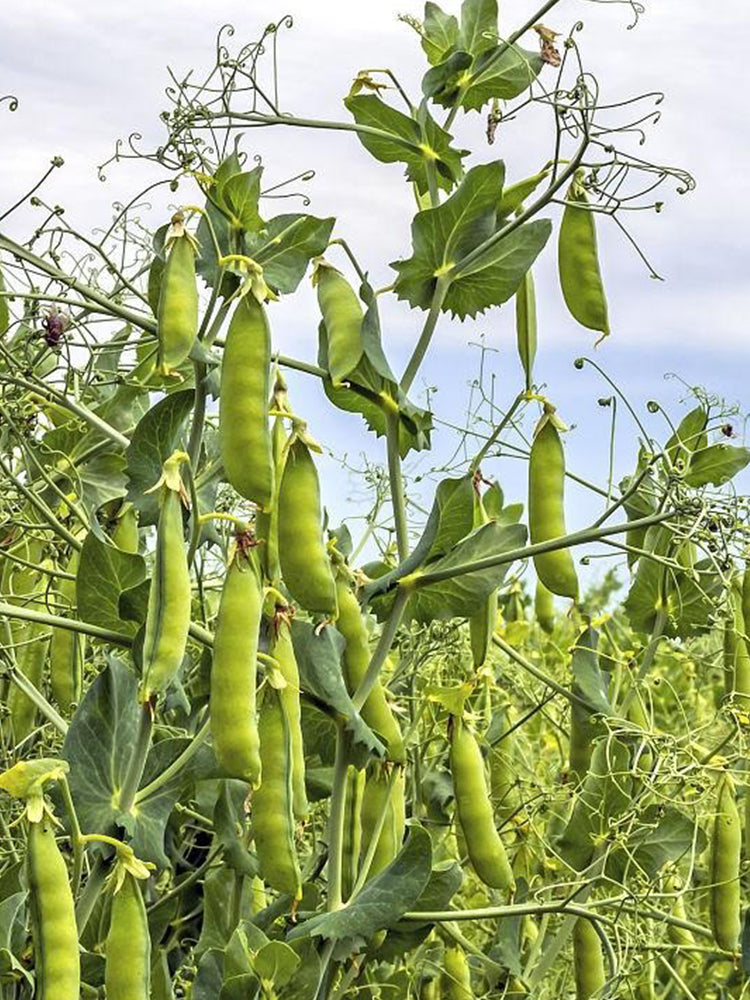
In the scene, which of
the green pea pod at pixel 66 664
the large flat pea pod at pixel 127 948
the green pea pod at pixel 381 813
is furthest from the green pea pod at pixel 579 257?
the large flat pea pod at pixel 127 948

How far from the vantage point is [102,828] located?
5.52 feet

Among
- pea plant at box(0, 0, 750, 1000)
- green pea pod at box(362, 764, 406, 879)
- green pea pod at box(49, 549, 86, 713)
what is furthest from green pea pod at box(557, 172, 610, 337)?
green pea pod at box(49, 549, 86, 713)

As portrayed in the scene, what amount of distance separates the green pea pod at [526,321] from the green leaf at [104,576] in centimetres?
61

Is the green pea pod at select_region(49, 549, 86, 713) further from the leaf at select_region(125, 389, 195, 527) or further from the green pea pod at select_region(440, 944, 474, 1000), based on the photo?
the green pea pod at select_region(440, 944, 474, 1000)

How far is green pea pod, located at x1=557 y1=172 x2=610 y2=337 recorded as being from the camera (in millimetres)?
2008

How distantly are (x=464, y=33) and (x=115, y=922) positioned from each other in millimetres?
1241

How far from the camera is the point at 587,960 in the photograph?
94.0 inches

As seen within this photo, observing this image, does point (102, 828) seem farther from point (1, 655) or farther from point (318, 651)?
point (1, 655)

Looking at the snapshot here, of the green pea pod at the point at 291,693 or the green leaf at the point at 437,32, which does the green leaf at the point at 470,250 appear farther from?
the green pea pod at the point at 291,693

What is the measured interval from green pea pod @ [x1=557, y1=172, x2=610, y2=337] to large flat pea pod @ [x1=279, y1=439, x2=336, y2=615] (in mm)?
521

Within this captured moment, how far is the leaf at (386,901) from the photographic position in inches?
70.4

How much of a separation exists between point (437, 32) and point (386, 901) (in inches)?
45.2

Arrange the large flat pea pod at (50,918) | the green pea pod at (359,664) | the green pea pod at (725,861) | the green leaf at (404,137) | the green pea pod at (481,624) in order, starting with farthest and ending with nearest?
the green pea pod at (725,861) < the green pea pod at (481,624) < the green leaf at (404,137) < the green pea pod at (359,664) < the large flat pea pod at (50,918)

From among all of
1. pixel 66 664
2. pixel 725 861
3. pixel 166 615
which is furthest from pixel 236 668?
pixel 725 861
